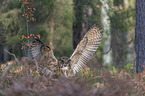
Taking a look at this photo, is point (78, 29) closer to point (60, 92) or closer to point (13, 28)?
point (13, 28)

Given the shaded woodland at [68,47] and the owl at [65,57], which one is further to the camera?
the owl at [65,57]

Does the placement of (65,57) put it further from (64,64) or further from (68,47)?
(68,47)

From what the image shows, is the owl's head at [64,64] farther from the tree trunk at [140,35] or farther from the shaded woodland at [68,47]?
the tree trunk at [140,35]

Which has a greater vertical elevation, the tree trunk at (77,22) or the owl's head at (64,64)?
the tree trunk at (77,22)

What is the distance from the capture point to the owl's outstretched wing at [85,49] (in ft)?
15.2

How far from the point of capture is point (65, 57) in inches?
173

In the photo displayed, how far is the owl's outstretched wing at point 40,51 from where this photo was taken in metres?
4.27

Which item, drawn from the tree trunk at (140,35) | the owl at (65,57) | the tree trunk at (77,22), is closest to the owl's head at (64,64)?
the owl at (65,57)

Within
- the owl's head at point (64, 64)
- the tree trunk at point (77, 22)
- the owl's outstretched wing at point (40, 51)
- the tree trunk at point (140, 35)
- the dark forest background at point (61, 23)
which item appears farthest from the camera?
the tree trunk at point (77, 22)

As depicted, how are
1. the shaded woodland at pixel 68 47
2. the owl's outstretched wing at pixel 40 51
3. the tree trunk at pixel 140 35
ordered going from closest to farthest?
1. the shaded woodland at pixel 68 47
2. the owl's outstretched wing at pixel 40 51
3. the tree trunk at pixel 140 35

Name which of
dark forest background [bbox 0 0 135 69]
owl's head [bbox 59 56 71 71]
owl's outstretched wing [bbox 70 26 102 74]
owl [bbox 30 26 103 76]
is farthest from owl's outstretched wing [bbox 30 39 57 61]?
dark forest background [bbox 0 0 135 69]

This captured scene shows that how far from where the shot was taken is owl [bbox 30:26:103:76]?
4352 millimetres

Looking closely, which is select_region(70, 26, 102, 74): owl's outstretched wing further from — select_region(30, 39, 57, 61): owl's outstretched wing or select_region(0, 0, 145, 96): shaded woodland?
select_region(30, 39, 57, 61): owl's outstretched wing

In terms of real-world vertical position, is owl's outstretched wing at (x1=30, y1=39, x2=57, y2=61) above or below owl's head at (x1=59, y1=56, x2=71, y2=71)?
above
